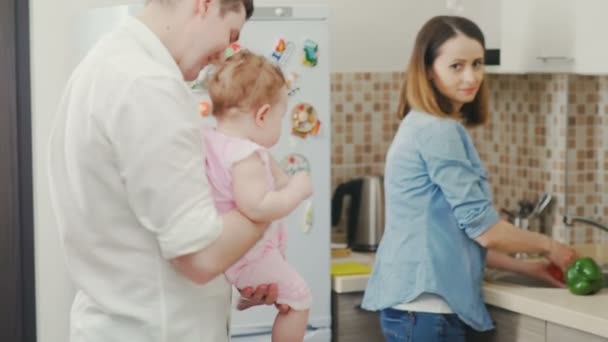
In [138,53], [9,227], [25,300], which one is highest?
[138,53]

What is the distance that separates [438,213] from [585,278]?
40cm

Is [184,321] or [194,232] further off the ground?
[194,232]

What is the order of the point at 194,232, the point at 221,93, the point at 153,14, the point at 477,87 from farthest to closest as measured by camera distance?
the point at 477,87 → the point at 221,93 → the point at 153,14 → the point at 194,232

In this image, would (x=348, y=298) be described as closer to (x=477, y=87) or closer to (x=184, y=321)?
(x=477, y=87)

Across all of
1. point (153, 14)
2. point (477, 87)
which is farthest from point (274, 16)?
point (153, 14)

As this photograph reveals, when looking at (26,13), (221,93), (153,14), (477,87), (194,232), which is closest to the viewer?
(194,232)

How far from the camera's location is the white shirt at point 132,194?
140 centimetres

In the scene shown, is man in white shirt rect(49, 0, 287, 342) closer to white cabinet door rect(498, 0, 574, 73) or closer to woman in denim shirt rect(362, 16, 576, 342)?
woman in denim shirt rect(362, 16, 576, 342)

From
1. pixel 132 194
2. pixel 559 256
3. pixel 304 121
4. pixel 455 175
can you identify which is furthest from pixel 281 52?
pixel 132 194

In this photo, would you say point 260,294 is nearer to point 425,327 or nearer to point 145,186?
point 145,186

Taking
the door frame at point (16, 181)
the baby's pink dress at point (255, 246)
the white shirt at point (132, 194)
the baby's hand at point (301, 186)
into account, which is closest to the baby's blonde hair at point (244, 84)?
the baby's pink dress at point (255, 246)

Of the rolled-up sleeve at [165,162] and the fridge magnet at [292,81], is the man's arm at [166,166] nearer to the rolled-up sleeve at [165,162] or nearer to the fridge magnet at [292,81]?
the rolled-up sleeve at [165,162]

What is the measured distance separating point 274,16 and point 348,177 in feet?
2.78

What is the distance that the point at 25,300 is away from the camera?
132 inches
